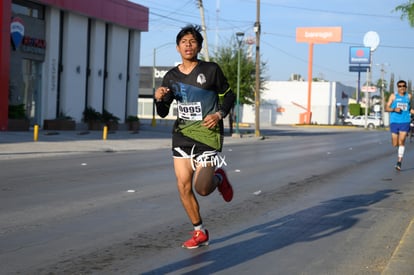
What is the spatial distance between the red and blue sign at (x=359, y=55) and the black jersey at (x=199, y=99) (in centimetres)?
7736

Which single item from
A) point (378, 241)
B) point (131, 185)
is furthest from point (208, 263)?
point (131, 185)

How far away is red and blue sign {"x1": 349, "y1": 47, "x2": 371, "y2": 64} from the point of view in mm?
80938

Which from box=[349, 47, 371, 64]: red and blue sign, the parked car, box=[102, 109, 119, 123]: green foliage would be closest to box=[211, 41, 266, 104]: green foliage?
box=[102, 109, 119, 123]: green foliage

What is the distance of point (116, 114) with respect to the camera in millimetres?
38344

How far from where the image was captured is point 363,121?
75.6m

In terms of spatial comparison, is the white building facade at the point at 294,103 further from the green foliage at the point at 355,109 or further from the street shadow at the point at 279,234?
the street shadow at the point at 279,234

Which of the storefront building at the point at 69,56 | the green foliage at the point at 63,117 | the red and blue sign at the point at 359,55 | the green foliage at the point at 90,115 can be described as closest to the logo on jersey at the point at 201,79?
the storefront building at the point at 69,56

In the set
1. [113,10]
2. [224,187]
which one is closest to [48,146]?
[224,187]

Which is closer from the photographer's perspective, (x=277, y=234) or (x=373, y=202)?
(x=277, y=234)

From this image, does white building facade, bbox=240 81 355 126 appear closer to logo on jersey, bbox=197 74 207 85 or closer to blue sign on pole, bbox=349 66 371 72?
blue sign on pole, bbox=349 66 371 72

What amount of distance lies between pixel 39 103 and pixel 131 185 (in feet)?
71.0

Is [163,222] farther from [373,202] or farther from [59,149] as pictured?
[59,149]

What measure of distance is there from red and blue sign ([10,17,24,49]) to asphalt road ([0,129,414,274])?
1648 cm

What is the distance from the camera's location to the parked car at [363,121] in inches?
2867
